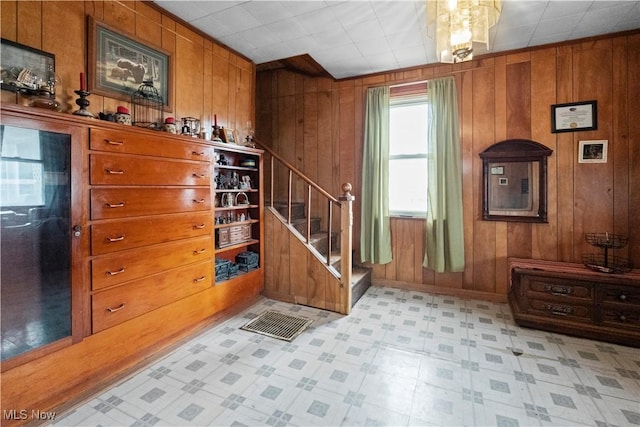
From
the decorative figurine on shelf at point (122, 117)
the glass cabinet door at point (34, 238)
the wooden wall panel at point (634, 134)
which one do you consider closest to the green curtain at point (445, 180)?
the wooden wall panel at point (634, 134)

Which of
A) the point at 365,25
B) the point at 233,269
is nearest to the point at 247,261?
the point at 233,269

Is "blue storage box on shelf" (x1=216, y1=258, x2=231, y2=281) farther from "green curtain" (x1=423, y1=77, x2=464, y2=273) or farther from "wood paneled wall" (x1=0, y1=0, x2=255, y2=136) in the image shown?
"green curtain" (x1=423, y1=77, x2=464, y2=273)

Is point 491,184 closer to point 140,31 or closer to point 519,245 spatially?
point 519,245

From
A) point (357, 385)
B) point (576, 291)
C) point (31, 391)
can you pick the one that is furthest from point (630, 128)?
point (31, 391)

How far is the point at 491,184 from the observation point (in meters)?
3.18

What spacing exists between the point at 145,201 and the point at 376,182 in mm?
2469

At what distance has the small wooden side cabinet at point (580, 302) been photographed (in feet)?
7.54

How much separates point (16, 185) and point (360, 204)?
311 cm

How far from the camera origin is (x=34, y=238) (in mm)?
1560

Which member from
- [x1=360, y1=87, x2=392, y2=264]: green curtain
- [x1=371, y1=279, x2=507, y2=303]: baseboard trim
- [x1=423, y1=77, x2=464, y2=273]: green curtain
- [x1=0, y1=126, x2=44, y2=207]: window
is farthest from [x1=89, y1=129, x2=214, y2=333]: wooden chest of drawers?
[x1=423, y1=77, x2=464, y2=273]: green curtain

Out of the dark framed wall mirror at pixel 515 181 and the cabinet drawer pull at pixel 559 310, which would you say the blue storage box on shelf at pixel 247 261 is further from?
the cabinet drawer pull at pixel 559 310

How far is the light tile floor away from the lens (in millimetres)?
1573

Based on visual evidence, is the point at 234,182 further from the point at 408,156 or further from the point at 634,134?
the point at 634,134

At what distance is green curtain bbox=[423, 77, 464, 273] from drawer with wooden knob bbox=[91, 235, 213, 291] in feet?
8.05
